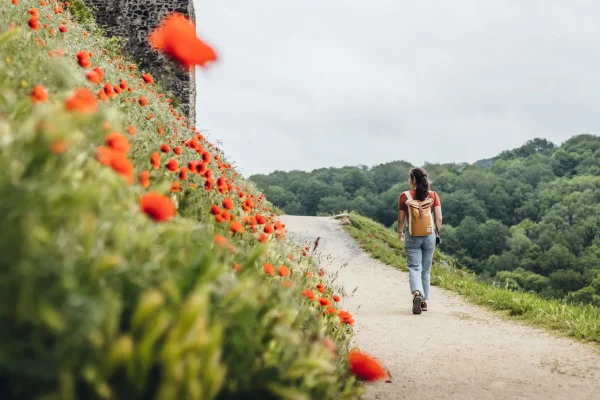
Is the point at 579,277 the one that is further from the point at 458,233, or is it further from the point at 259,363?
the point at 259,363

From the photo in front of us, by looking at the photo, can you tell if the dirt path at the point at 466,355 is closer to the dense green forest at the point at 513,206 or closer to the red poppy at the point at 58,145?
the red poppy at the point at 58,145

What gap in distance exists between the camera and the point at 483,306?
29.1 feet

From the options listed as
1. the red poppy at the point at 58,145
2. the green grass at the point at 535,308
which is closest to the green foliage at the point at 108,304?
the red poppy at the point at 58,145

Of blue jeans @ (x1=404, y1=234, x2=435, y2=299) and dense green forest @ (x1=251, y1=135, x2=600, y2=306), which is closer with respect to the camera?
blue jeans @ (x1=404, y1=234, x2=435, y2=299)

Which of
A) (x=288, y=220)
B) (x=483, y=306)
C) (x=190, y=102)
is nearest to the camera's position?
(x=483, y=306)

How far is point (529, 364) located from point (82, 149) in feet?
15.4

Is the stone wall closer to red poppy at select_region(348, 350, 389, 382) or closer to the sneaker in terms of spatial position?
the sneaker

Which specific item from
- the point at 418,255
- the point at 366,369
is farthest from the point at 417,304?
the point at 366,369

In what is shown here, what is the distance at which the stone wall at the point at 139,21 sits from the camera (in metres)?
16.9

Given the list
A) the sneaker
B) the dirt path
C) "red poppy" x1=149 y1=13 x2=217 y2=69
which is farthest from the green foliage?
the sneaker

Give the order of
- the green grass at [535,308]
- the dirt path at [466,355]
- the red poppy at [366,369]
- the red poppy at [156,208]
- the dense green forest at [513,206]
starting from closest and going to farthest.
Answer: the red poppy at [156,208] → the red poppy at [366,369] → the dirt path at [466,355] → the green grass at [535,308] → the dense green forest at [513,206]

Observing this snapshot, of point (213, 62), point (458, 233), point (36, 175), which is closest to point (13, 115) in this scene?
point (36, 175)

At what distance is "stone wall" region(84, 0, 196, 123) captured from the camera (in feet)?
55.3

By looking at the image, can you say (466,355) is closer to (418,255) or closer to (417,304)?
(418,255)
